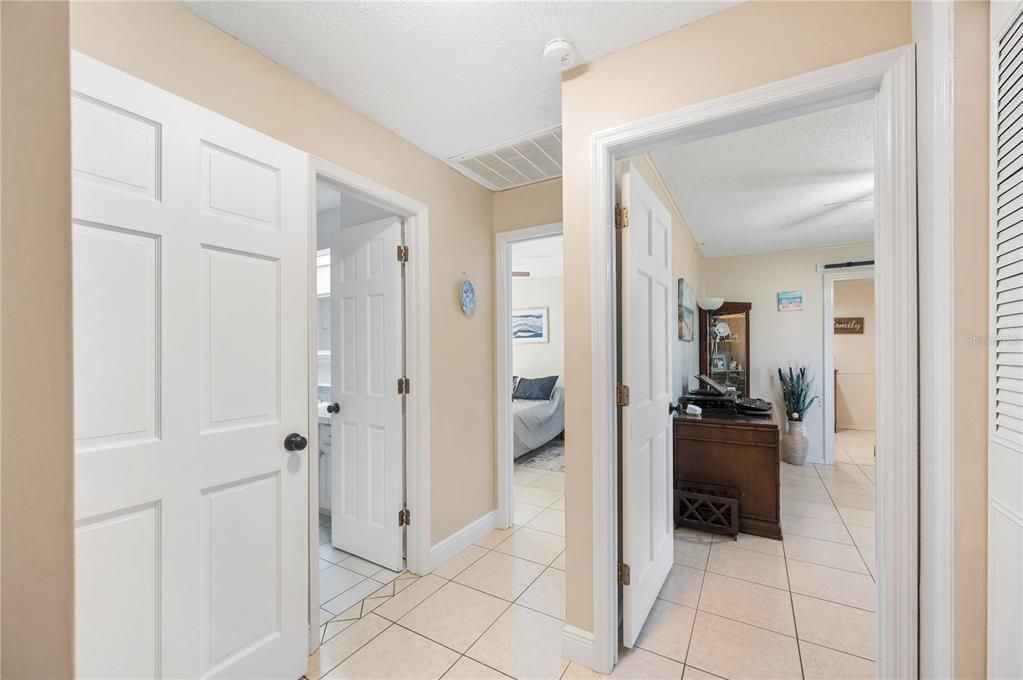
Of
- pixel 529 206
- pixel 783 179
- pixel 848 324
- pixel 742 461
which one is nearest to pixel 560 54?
pixel 529 206

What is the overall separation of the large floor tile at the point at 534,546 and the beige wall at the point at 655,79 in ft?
2.86

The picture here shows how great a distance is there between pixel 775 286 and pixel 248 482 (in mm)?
5277

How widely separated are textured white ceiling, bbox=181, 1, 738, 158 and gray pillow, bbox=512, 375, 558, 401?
159 inches

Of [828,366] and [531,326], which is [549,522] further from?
[531,326]

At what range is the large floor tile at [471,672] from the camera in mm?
1542

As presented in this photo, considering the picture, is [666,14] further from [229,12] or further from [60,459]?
[60,459]

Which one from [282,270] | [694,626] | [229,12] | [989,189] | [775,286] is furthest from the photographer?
[775,286]

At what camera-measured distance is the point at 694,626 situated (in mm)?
1829

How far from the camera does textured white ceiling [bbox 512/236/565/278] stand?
14.8 feet

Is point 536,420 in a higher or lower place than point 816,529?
higher

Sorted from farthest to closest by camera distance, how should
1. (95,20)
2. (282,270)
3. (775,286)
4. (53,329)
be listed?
(775,286), (282,270), (95,20), (53,329)

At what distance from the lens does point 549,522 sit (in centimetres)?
295

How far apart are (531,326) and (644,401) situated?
4.60 meters

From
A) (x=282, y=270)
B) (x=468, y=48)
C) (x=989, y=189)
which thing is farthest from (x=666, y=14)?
A: (x=282, y=270)
